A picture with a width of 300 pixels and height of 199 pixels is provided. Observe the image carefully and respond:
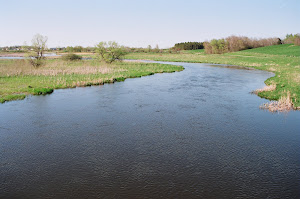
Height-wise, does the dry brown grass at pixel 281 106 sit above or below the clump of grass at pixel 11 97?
below

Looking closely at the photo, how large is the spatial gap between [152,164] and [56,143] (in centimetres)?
596

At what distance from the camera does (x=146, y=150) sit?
43.3 ft

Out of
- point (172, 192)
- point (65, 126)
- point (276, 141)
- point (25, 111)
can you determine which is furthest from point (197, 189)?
point (25, 111)

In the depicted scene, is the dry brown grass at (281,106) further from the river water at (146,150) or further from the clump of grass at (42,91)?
the clump of grass at (42,91)

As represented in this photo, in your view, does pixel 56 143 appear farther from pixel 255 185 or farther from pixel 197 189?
pixel 255 185

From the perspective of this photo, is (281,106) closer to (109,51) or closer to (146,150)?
(146,150)

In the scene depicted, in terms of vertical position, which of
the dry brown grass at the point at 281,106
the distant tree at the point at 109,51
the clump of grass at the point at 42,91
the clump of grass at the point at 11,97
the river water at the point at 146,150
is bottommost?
the river water at the point at 146,150

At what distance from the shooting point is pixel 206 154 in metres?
12.8

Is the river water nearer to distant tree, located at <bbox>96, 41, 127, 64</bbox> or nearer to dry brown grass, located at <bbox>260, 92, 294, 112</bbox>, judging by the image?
dry brown grass, located at <bbox>260, 92, 294, 112</bbox>

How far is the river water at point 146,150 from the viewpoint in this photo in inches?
383

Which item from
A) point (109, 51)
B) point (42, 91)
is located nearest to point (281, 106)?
point (42, 91)

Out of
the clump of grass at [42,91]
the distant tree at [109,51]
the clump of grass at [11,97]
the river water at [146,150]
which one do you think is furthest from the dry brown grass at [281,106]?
the distant tree at [109,51]

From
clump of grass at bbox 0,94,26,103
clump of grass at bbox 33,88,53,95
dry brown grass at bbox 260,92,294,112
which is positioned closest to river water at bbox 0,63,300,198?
dry brown grass at bbox 260,92,294,112

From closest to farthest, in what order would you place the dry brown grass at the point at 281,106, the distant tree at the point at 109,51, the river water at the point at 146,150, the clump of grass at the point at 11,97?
the river water at the point at 146,150, the dry brown grass at the point at 281,106, the clump of grass at the point at 11,97, the distant tree at the point at 109,51
